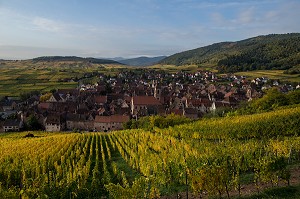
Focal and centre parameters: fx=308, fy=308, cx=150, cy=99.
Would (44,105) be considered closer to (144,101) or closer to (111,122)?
(111,122)

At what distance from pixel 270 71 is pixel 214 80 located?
97.7ft

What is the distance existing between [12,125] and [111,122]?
2503cm

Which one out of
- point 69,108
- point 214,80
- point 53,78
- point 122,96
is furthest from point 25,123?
point 214,80

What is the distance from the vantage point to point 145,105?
93.3 m

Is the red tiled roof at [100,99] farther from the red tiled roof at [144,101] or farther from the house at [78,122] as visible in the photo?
the house at [78,122]

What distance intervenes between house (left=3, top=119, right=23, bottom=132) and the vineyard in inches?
1437

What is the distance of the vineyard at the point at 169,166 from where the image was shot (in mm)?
17766

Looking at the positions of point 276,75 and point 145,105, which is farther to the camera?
point 276,75

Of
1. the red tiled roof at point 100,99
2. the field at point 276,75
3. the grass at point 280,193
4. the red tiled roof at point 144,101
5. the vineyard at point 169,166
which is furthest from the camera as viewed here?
the field at point 276,75

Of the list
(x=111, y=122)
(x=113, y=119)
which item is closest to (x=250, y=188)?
(x=111, y=122)

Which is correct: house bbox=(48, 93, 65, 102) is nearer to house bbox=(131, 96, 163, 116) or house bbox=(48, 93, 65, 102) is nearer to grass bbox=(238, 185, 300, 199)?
house bbox=(131, 96, 163, 116)

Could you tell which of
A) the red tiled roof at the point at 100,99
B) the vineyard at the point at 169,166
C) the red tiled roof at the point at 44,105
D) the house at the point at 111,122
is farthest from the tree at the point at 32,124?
the vineyard at the point at 169,166

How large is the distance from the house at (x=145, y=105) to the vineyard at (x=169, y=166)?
38965mm

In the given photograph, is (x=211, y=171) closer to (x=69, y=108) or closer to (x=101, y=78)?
(x=69, y=108)
